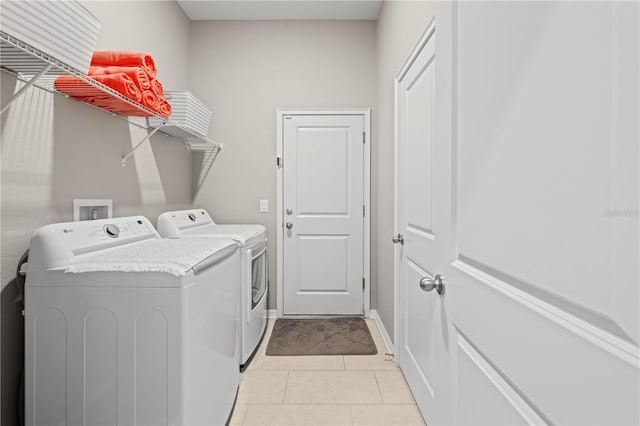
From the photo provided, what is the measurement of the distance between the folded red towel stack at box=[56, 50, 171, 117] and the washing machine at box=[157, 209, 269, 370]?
0.81m

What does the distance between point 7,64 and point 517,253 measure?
166 cm

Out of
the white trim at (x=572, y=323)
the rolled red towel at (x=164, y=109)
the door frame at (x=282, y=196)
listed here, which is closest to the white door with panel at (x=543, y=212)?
the white trim at (x=572, y=323)

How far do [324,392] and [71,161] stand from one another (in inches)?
70.7

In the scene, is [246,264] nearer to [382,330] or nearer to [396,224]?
[396,224]

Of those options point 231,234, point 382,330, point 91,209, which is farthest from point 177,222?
point 382,330

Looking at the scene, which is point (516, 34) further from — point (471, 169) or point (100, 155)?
point (100, 155)

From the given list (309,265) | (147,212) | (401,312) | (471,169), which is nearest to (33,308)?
(147,212)

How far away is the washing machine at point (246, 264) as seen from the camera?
2.32 metres

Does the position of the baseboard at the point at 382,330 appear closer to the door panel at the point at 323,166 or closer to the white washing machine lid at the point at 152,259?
the door panel at the point at 323,166

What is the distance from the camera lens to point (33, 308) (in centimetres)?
126

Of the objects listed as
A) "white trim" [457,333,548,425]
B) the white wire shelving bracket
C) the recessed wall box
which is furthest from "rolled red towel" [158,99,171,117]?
"white trim" [457,333,548,425]

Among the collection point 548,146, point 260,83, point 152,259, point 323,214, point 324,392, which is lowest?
point 324,392

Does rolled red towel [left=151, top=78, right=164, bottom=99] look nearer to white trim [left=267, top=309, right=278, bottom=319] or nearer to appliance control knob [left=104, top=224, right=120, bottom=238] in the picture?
appliance control knob [left=104, top=224, right=120, bottom=238]

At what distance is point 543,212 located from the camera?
534 millimetres
